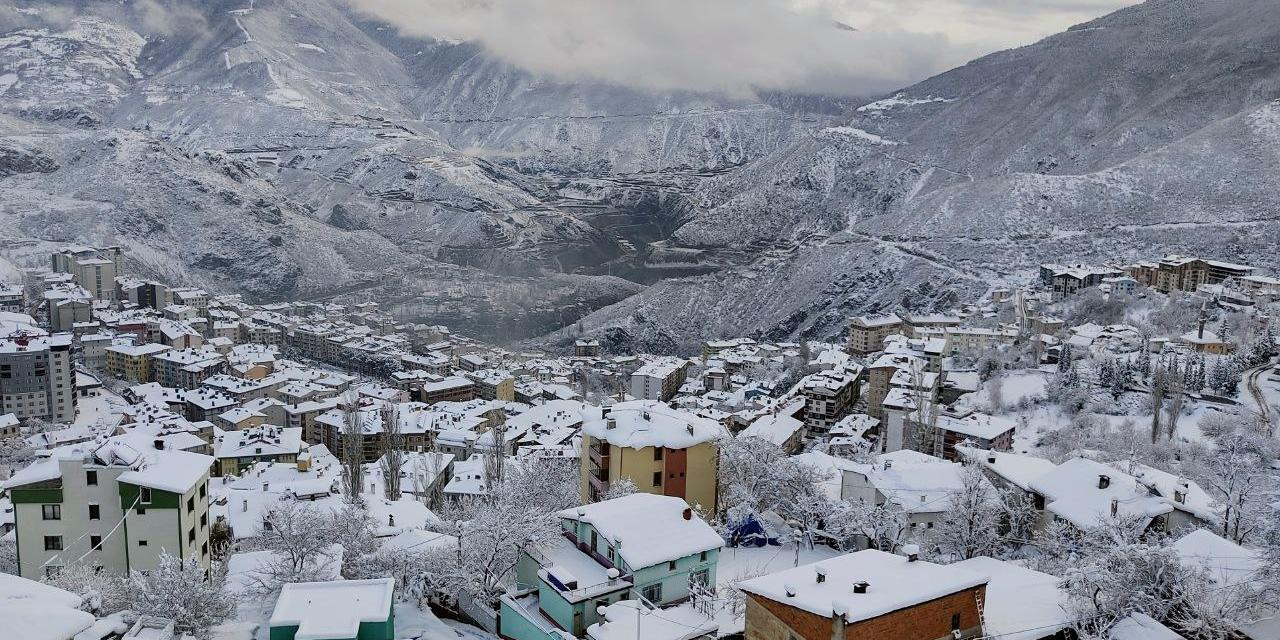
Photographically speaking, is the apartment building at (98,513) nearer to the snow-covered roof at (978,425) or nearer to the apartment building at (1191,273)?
the snow-covered roof at (978,425)

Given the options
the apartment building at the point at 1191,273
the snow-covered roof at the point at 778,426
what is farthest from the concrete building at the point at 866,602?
the apartment building at the point at 1191,273

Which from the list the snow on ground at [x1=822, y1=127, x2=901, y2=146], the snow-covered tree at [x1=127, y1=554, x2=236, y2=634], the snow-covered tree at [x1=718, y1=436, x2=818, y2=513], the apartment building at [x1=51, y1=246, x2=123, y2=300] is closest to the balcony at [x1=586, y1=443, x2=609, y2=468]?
the snow-covered tree at [x1=718, y1=436, x2=818, y2=513]

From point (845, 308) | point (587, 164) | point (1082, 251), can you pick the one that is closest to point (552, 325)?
point (845, 308)

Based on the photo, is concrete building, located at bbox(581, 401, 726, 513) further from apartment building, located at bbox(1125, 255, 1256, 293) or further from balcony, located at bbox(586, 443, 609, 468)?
apartment building, located at bbox(1125, 255, 1256, 293)

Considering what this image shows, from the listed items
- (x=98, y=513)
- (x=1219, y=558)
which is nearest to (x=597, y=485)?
(x=98, y=513)

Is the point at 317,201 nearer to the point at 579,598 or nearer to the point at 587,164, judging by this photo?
Result: the point at 587,164
